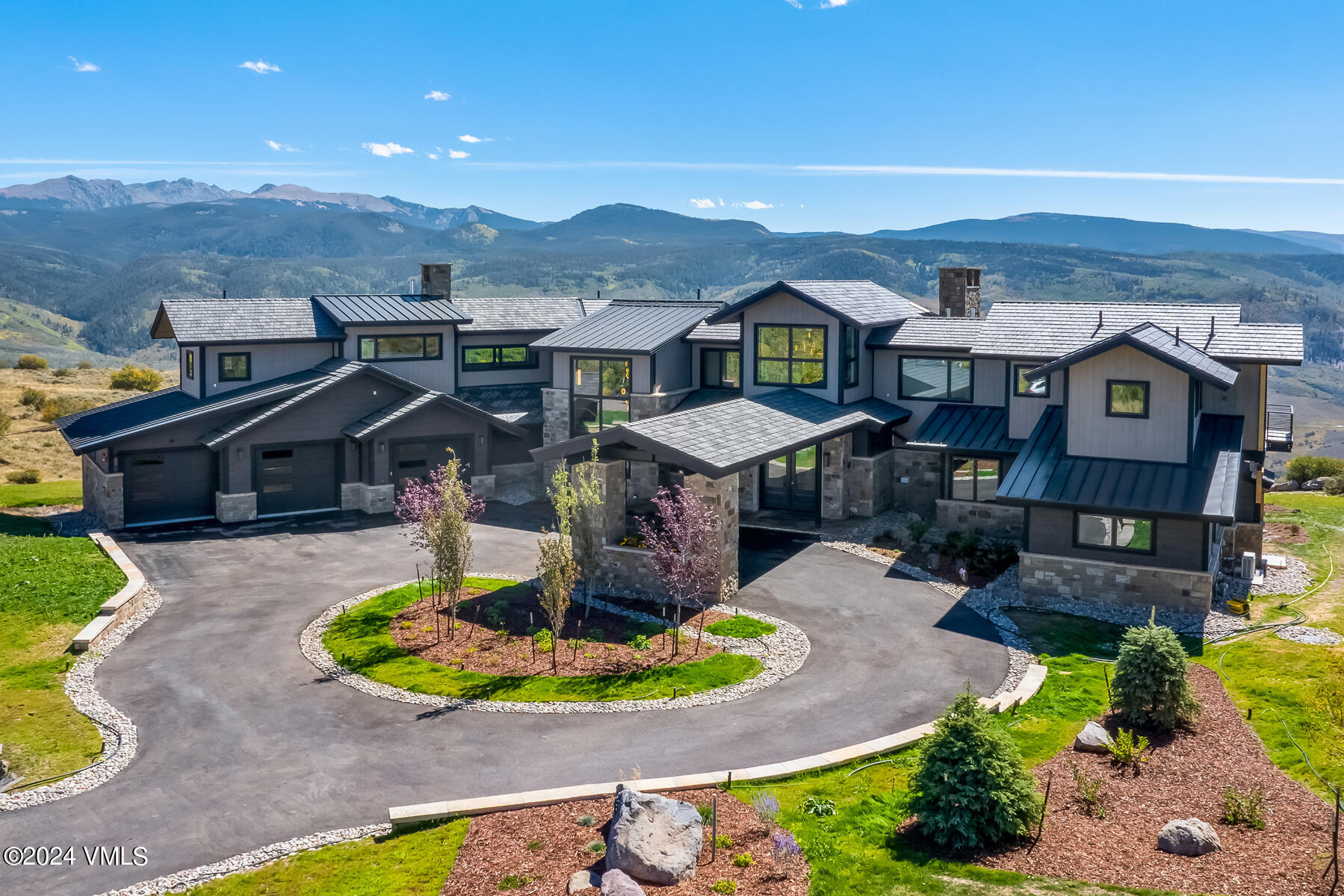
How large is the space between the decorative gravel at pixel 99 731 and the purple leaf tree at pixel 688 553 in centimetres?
952

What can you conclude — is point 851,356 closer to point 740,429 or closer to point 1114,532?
point 740,429

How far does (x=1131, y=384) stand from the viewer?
23.9 metres

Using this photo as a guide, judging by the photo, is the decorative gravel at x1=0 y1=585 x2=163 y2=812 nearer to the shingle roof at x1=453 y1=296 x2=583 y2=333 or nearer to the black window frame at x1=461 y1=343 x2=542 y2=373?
the black window frame at x1=461 y1=343 x2=542 y2=373

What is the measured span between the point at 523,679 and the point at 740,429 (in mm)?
10445

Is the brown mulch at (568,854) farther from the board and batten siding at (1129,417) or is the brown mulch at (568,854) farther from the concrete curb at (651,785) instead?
the board and batten siding at (1129,417)

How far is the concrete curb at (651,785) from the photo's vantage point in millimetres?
12992

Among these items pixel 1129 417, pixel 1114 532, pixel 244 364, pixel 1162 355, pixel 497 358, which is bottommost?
pixel 1114 532

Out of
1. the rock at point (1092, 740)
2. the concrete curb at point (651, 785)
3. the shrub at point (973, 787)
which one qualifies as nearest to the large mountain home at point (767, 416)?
the rock at point (1092, 740)

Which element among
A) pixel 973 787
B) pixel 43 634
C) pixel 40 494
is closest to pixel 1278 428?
pixel 973 787

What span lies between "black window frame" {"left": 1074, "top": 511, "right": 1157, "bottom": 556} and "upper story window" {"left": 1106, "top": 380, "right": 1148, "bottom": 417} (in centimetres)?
279

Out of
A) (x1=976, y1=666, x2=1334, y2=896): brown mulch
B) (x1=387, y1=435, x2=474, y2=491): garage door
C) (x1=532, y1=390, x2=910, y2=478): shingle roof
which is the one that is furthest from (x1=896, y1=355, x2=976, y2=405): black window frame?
(x1=976, y1=666, x2=1334, y2=896): brown mulch

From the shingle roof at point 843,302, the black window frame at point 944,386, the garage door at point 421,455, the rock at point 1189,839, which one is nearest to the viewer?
the rock at point 1189,839

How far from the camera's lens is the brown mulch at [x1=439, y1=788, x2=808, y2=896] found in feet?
36.3

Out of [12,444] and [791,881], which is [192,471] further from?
[791,881]
